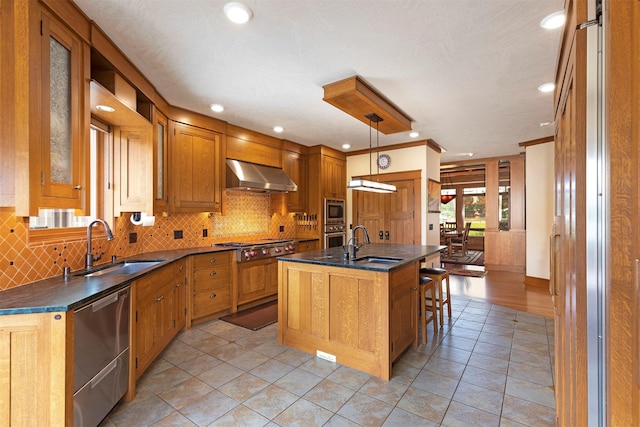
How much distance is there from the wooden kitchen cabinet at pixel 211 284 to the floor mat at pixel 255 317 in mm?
187

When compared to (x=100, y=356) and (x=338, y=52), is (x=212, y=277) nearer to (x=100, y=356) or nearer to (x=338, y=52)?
(x=100, y=356)

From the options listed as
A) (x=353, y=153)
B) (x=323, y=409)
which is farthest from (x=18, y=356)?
(x=353, y=153)

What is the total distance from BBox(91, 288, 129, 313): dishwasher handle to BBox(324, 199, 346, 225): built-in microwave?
3894 mm

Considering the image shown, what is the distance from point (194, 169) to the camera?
3914 millimetres

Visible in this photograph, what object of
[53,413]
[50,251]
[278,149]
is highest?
[278,149]

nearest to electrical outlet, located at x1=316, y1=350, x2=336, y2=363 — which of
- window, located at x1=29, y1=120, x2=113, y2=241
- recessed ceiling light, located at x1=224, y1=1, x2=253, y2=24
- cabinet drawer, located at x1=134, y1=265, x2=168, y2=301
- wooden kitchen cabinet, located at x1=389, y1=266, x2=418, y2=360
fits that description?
wooden kitchen cabinet, located at x1=389, y1=266, x2=418, y2=360

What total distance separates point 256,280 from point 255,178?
4.82 feet

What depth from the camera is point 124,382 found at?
209cm

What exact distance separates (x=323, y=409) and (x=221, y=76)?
292cm

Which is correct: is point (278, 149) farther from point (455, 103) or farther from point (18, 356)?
point (18, 356)

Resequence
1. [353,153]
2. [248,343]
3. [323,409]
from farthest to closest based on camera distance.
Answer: [353,153]
[248,343]
[323,409]

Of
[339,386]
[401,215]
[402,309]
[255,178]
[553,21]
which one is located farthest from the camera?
[401,215]

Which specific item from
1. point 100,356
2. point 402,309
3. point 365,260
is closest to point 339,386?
point 402,309

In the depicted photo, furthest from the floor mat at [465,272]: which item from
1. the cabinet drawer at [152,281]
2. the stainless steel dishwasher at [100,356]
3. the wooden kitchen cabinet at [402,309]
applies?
the stainless steel dishwasher at [100,356]
